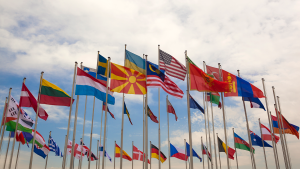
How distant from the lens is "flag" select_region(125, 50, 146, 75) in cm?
1902

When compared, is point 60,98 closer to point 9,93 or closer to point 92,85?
point 92,85

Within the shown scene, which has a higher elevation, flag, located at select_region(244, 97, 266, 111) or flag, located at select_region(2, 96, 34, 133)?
flag, located at select_region(244, 97, 266, 111)

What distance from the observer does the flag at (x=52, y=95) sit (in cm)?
1694

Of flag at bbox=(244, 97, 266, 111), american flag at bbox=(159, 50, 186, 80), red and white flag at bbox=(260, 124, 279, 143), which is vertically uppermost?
american flag at bbox=(159, 50, 186, 80)

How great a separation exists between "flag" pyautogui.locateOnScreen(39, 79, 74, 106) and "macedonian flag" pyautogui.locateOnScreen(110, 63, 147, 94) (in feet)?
13.1

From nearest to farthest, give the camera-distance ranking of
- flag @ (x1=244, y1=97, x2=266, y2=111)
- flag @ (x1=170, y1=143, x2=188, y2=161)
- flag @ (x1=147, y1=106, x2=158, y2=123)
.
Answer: flag @ (x1=244, y1=97, x2=266, y2=111) < flag @ (x1=147, y1=106, x2=158, y2=123) < flag @ (x1=170, y1=143, x2=188, y2=161)

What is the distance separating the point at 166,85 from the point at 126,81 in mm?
3665

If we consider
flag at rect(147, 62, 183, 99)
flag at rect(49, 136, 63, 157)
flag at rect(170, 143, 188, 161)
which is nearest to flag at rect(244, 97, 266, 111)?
flag at rect(147, 62, 183, 99)

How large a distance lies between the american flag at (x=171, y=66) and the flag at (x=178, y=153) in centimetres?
1697

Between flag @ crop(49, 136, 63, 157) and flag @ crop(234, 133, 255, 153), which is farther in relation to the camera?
flag @ crop(49, 136, 63, 157)

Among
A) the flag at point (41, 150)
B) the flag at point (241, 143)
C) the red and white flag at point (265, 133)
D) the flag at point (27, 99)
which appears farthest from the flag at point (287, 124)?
the flag at point (41, 150)

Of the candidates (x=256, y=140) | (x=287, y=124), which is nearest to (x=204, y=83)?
(x=287, y=124)

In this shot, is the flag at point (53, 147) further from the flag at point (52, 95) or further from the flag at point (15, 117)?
the flag at point (52, 95)

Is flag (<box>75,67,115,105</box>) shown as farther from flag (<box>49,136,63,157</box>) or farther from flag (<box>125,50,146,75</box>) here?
flag (<box>49,136,63,157</box>)
